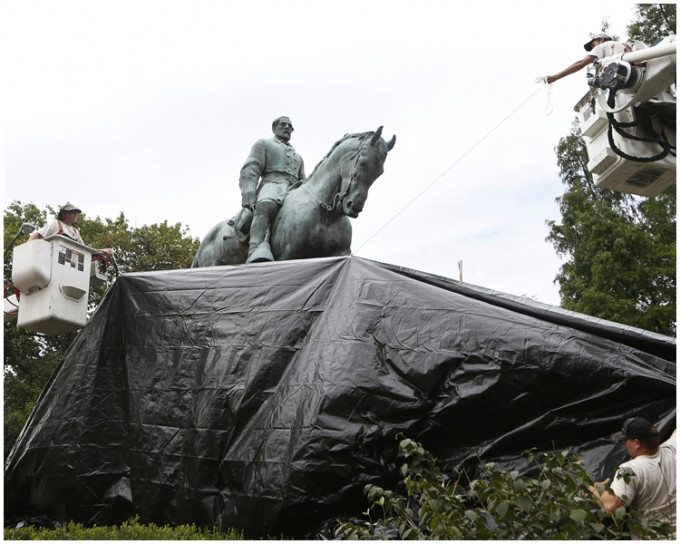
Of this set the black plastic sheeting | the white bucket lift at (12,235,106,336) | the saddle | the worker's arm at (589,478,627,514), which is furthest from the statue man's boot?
the worker's arm at (589,478,627,514)

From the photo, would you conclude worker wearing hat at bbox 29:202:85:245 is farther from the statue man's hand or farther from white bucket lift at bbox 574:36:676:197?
white bucket lift at bbox 574:36:676:197

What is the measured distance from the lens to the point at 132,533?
162 inches

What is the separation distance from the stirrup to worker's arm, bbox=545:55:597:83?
111 inches

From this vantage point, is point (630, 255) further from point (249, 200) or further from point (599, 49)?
point (599, 49)

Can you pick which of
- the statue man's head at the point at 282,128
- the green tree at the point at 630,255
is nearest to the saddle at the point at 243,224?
the statue man's head at the point at 282,128

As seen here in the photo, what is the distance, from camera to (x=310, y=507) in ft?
12.9

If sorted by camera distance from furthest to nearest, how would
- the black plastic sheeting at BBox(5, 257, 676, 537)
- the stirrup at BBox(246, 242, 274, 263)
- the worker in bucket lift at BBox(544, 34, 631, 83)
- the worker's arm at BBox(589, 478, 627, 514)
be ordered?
the stirrup at BBox(246, 242, 274, 263) < the worker in bucket lift at BBox(544, 34, 631, 83) < the black plastic sheeting at BBox(5, 257, 676, 537) < the worker's arm at BBox(589, 478, 627, 514)

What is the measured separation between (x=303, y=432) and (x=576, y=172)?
52.7ft

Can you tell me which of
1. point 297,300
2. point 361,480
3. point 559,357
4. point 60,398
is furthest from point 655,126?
point 60,398

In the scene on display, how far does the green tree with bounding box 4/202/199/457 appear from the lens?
18.2m

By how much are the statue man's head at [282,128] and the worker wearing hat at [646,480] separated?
17.0 feet

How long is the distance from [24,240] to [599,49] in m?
16.2

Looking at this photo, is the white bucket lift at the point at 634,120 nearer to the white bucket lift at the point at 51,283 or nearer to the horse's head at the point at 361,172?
the horse's head at the point at 361,172

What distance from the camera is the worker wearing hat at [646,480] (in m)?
3.06
